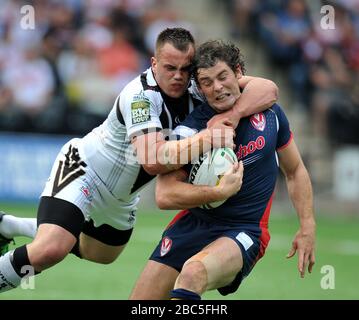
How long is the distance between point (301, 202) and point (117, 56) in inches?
420

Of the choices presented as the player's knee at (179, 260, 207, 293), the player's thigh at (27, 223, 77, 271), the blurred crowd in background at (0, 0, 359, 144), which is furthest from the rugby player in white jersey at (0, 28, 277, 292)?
the blurred crowd in background at (0, 0, 359, 144)

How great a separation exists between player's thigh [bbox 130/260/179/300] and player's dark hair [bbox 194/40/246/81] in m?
1.45

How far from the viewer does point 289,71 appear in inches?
722

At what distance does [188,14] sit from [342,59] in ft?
11.8

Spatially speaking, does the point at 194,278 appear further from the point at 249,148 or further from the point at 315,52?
the point at 315,52

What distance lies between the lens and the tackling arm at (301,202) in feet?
22.2

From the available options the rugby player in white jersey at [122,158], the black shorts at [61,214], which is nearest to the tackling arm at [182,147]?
the rugby player in white jersey at [122,158]

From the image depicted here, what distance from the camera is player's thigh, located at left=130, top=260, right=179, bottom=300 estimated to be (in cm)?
663

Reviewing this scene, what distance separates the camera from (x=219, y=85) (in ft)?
21.0

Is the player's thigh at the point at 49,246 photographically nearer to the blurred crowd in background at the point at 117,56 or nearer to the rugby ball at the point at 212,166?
the rugby ball at the point at 212,166

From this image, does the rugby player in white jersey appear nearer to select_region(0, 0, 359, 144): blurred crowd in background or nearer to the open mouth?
the open mouth

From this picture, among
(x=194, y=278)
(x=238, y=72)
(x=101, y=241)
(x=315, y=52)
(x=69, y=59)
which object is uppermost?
(x=315, y=52)

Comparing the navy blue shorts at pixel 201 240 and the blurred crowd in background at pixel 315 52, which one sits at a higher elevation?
the blurred crowd in background at pixel 315 52

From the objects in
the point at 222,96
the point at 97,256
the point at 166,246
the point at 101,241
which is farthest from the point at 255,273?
the point at 222,96
